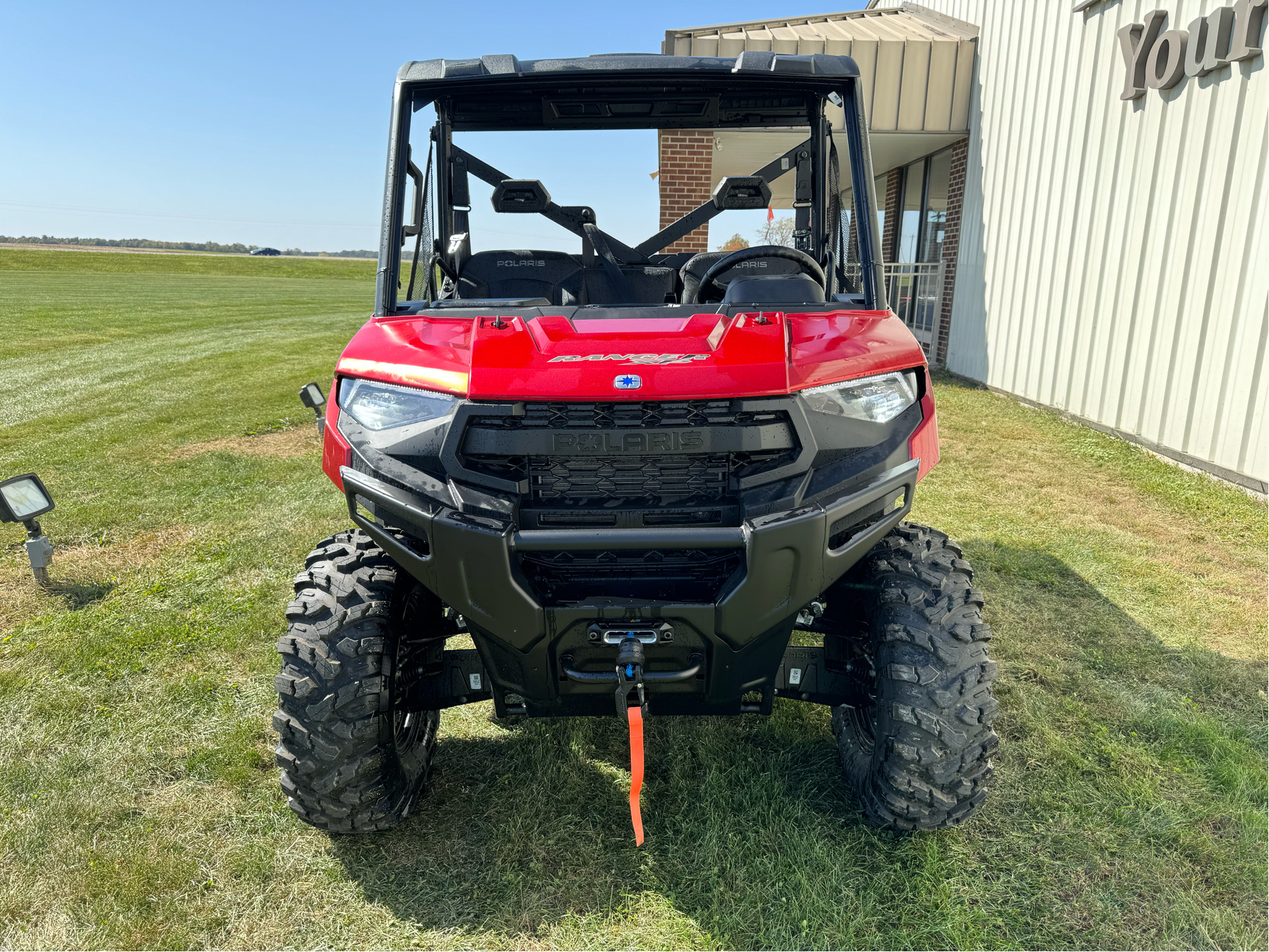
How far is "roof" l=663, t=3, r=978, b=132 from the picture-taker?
33.5 feet

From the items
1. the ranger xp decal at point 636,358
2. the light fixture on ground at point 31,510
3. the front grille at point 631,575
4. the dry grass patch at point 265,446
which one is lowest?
the dry grass patch at point 265,446

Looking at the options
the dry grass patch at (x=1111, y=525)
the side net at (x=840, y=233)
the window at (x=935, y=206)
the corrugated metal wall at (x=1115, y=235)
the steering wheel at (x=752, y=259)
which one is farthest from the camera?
the window at (x=935, y=206)

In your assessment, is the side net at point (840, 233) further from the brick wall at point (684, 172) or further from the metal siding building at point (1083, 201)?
the brick wall at point (684, 172)

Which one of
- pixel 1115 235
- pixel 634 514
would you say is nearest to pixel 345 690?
pixel 634 514

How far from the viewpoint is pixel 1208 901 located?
228cm

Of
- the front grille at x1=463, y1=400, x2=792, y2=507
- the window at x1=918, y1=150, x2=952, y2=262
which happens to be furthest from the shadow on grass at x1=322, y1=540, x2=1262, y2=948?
the window at x1=918, y1=150, x2=952, y2=262

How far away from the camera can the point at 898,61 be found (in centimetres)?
1032

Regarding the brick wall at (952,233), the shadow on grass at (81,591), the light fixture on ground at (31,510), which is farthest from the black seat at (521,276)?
the brick wall at (952,233)

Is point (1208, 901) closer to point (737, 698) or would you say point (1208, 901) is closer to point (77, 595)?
point (737, 698)

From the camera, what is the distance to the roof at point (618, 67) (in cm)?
265

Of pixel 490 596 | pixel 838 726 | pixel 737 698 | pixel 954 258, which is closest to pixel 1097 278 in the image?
pixel 954 258

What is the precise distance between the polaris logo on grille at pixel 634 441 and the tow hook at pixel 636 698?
48 centimetres

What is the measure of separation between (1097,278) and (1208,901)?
259 inches

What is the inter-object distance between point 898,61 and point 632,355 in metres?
10.1
